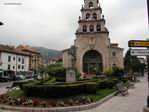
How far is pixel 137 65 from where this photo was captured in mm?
90125

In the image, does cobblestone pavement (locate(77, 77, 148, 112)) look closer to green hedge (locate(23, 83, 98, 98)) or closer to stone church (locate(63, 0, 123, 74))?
green hedge (locate(23, 83, 98, 98))

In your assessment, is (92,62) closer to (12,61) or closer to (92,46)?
(92,46)

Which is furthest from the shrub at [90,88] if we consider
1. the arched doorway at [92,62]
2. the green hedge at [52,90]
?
the arched doorway at [92,62]

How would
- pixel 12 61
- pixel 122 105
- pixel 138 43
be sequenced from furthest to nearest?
pixel 12 61, pixel 122 105, pixel 138 43

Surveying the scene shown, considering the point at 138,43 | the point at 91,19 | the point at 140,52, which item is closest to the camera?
the point at 138,43

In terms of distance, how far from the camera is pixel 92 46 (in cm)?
6078

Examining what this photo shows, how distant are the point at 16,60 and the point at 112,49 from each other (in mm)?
26920

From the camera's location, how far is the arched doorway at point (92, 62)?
60.8 metres

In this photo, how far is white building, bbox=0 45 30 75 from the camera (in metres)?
62.0

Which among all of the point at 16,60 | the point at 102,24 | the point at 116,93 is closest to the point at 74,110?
the point at 116,93

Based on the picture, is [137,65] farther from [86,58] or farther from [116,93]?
[116,93]

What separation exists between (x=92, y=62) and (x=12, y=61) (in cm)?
2175

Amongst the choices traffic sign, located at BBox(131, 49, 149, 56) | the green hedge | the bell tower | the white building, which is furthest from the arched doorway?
traffic sign, located at BBox(131, 49, 149, 56)

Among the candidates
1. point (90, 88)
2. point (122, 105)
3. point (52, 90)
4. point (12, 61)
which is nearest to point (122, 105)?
point (122, 105)
